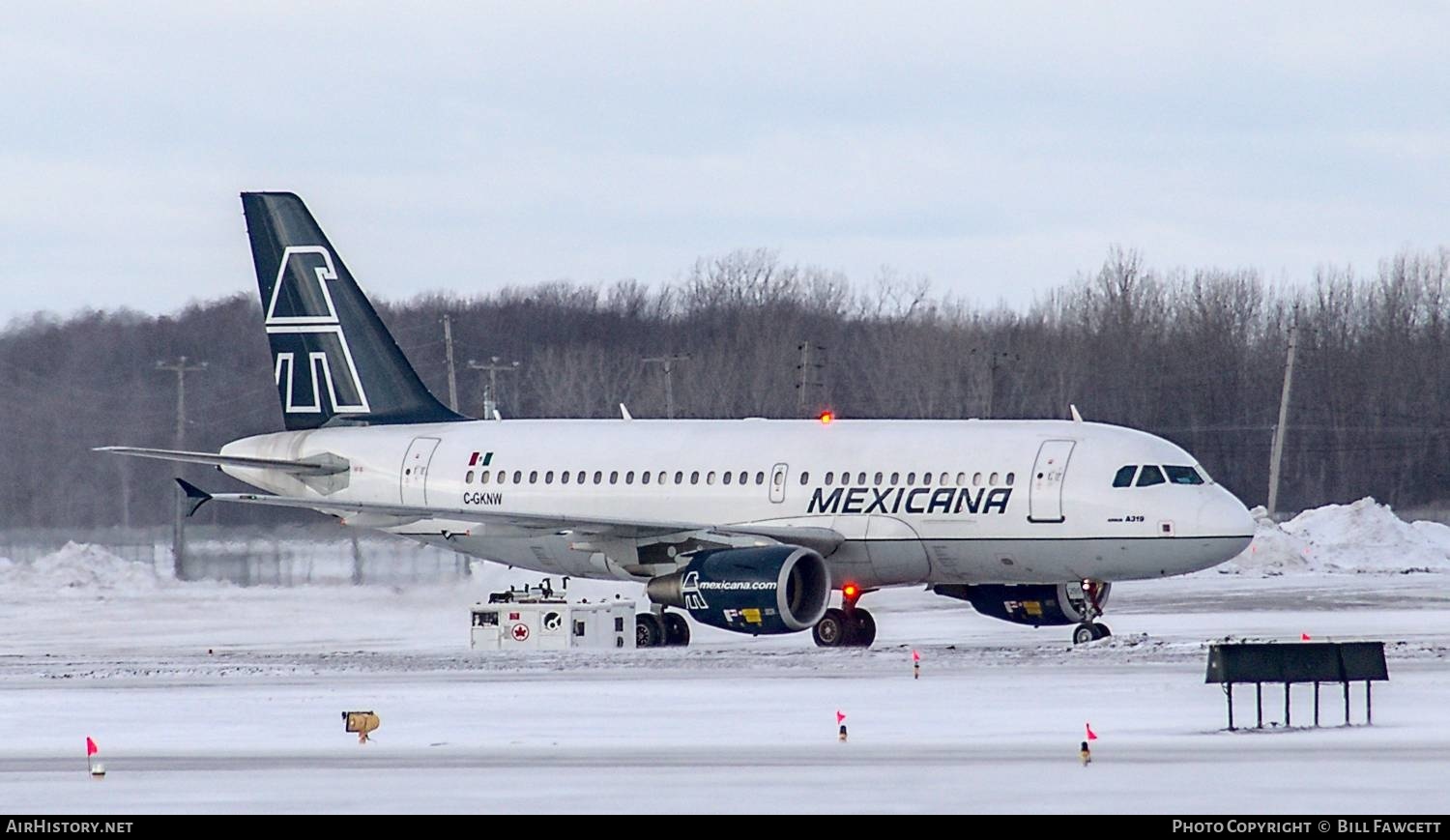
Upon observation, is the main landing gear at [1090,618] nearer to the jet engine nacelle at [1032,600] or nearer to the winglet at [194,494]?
the jet engine nacelle at [1032,600]

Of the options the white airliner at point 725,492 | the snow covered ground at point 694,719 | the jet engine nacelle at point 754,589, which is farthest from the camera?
the white airliner at point 725,492

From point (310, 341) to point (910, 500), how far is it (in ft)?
38.3

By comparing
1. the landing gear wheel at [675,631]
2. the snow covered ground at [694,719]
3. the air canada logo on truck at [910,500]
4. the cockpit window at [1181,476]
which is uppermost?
the cockpit window at [1181,476]

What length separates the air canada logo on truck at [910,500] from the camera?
33531 millimetres

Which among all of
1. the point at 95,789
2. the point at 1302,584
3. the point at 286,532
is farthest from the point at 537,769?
the point at 1302,584

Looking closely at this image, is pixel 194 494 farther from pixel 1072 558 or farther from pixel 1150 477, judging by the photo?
pixel 1150 477

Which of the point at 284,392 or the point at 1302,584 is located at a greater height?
the point at 284,392

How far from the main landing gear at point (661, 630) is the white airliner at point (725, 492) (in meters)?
0.04

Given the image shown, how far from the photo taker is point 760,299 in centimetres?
9969

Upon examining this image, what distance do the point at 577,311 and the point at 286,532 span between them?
53.0 m

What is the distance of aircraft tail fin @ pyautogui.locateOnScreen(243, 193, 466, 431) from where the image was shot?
3988 centimetres

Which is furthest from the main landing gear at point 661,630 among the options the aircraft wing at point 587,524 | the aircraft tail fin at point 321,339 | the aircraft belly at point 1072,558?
the aircraft tail fin at point 321,339

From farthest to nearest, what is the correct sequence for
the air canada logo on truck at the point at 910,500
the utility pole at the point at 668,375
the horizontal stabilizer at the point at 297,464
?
the utility pole at the point at 668,375, the horizontal stabilizer at the point at 297,464, the air canada logo on truck at the point at 910,500

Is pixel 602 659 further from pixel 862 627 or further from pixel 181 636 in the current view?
pixel 181 636
